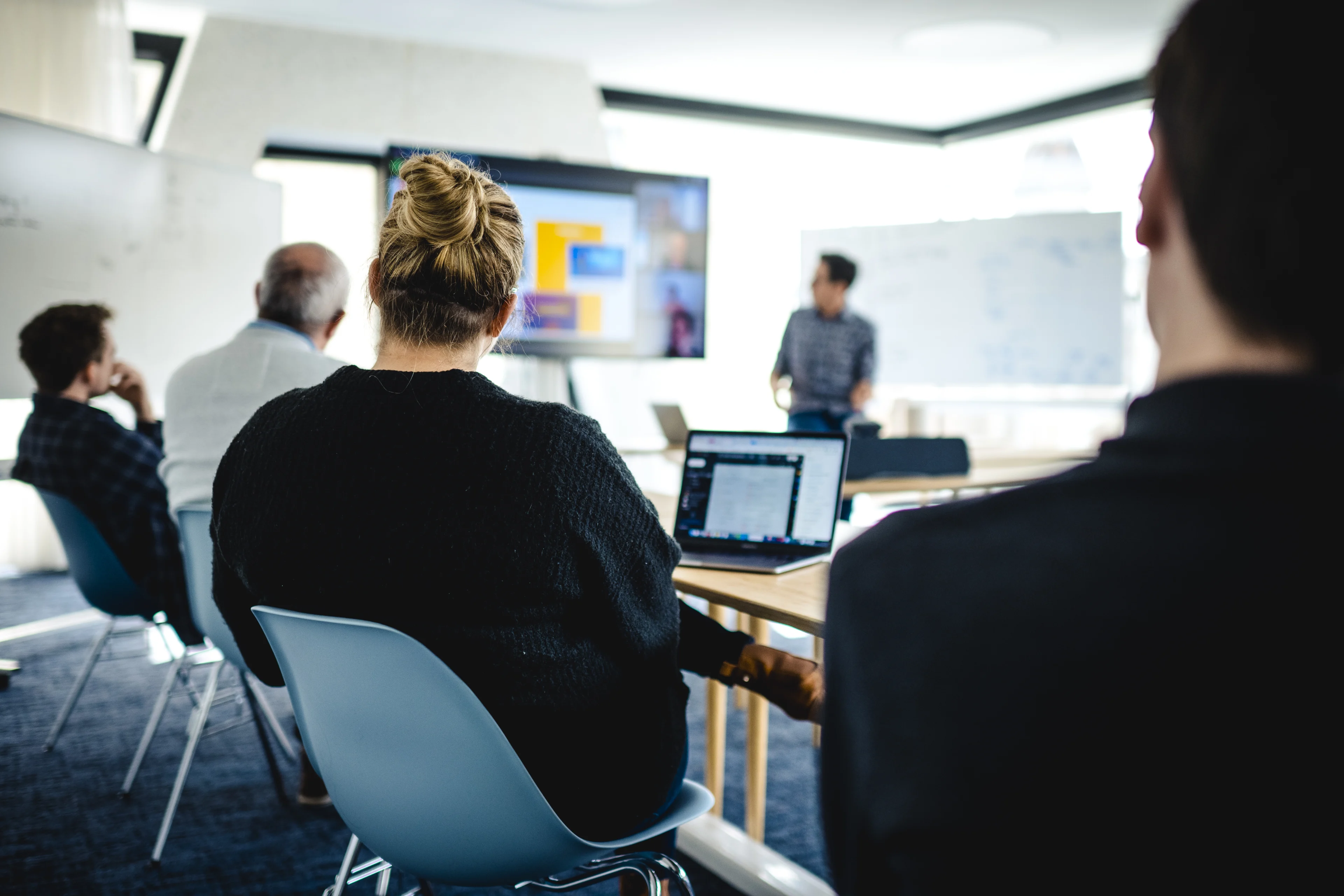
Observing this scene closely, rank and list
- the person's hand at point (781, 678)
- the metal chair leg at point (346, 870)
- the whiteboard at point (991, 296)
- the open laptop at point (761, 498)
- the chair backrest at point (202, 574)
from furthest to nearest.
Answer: the whiteboard at point (991, 296), the chair backrest at point (202, 574), the open laptop at point (761, 498), the metal chair leg at point (346, 870), the person's hand at point (781, 678)

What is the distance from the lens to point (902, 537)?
1.55 ft

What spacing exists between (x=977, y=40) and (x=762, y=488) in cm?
418

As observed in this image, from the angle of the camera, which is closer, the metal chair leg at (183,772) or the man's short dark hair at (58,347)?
the metal chair leg at (183,772)

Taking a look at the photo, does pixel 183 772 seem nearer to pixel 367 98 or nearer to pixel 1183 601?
pixel 1183 601

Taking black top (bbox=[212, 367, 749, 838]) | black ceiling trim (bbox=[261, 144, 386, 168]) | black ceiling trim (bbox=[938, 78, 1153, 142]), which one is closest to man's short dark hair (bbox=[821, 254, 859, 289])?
black ceiling trim (bbox=[938, 78, 1153, 142])

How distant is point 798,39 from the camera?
503 centimetres

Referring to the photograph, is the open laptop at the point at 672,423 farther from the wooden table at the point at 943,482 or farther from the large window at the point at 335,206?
the large window at the point at 335,206

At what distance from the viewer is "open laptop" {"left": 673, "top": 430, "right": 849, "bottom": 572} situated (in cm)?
170

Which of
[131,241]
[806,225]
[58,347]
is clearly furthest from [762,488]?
[806,225]

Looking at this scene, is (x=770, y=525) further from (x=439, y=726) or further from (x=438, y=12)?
(x=438, y=12)

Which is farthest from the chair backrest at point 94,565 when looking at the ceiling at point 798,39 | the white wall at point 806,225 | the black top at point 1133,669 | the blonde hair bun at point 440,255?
the white wall at point 806,225

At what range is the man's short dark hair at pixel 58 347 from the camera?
2395 millimetres

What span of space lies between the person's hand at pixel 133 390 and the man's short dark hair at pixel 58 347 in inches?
7.7

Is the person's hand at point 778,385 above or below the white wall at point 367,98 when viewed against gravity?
below
